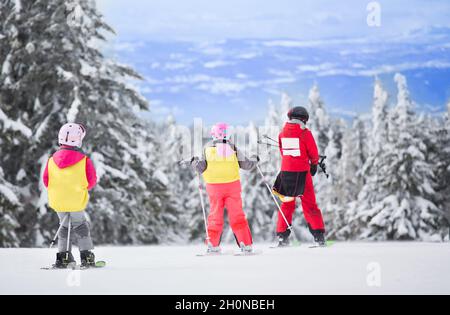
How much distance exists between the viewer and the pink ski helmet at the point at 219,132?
29.1 ft

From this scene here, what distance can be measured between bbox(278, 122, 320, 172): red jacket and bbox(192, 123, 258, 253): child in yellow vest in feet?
2.81

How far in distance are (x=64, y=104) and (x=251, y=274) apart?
1380cm

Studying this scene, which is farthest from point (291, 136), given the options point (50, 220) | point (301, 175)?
point (50, 220)

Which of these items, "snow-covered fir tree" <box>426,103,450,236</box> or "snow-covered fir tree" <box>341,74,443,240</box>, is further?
"snow-covered fir tree" <box>426,103,450,236</box>

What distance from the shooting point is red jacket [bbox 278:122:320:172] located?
31.3 ft

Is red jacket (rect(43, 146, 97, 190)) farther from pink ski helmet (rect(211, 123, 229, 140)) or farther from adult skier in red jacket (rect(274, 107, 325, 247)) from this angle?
adult skier in red jacket (rect(274, 107, 325, 247))

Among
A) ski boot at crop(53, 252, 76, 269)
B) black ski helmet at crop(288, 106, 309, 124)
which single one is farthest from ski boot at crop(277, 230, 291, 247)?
ski boot at crop(53, 252, 76, 269)

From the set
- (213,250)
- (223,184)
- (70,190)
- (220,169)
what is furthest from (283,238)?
(70,190)

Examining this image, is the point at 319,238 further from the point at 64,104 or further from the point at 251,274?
the point at 64,104

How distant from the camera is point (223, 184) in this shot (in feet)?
28.7

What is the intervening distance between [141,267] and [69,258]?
82 cm

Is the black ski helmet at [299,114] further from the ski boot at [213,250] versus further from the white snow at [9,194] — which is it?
the white snow at [9,194]

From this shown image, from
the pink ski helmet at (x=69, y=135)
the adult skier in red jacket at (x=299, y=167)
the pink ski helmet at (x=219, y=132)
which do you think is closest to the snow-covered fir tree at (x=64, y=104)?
the adult skier in red jacket at (x=299, y=167)
